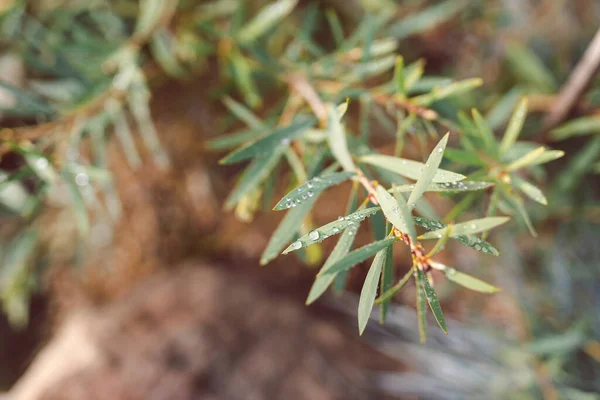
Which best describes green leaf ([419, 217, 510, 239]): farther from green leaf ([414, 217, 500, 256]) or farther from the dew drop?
the dew drop

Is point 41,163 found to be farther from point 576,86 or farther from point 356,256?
point 576,86

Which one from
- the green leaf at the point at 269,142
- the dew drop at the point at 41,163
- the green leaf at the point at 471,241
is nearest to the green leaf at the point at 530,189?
the green leaf at the point at 471,241

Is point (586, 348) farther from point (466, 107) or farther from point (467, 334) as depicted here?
point (466, 107)

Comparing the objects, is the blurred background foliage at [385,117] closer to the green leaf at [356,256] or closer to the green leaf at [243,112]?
the green leaf at [243,112]

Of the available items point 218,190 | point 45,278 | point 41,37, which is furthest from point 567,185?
point 45,278

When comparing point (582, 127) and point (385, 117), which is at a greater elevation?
point (385, 117)

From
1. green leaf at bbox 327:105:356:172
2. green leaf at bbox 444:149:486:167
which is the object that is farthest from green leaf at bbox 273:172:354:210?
green leaf at bbox 444:149:486:167

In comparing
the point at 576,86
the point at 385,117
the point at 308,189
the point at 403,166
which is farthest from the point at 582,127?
the point at 308,189
